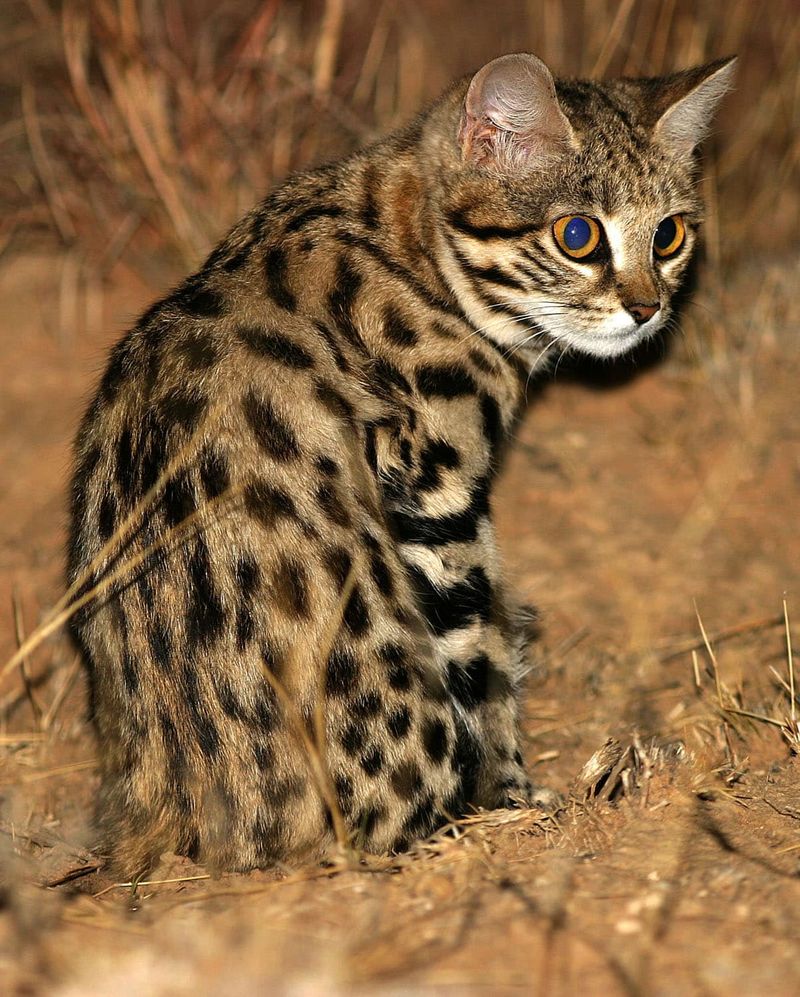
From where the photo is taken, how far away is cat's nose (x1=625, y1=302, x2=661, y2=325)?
11.6 feet

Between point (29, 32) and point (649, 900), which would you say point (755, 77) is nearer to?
point (29, 32)

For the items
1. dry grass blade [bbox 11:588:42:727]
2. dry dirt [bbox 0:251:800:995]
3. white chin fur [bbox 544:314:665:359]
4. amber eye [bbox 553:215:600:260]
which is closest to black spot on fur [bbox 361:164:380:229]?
amber eye [bbox 553:215:600:260]

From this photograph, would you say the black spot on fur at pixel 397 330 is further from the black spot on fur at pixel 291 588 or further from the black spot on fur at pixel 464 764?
the black spot on fur at pixel 464 764

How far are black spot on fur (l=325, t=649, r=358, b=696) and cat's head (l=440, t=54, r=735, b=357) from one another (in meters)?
1.19

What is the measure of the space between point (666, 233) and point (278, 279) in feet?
4.18

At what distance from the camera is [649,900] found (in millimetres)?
2518

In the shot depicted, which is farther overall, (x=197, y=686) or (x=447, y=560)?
(x=447, y=560)

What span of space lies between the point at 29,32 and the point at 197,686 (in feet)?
14.3

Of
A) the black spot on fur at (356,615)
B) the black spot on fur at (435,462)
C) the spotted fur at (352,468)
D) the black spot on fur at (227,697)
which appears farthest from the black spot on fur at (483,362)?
the black spot on fur at (227,697)

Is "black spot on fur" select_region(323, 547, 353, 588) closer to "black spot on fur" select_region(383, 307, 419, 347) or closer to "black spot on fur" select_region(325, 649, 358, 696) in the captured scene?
"black spot on fur" select_region(325, 649, 358, 696)

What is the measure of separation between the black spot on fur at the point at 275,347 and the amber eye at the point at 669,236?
1249 mm

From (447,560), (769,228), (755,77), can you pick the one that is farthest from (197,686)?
(755,77)

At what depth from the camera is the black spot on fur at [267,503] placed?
295 centimetres

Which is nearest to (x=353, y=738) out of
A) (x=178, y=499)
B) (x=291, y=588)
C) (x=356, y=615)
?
(x=356, y=615)
